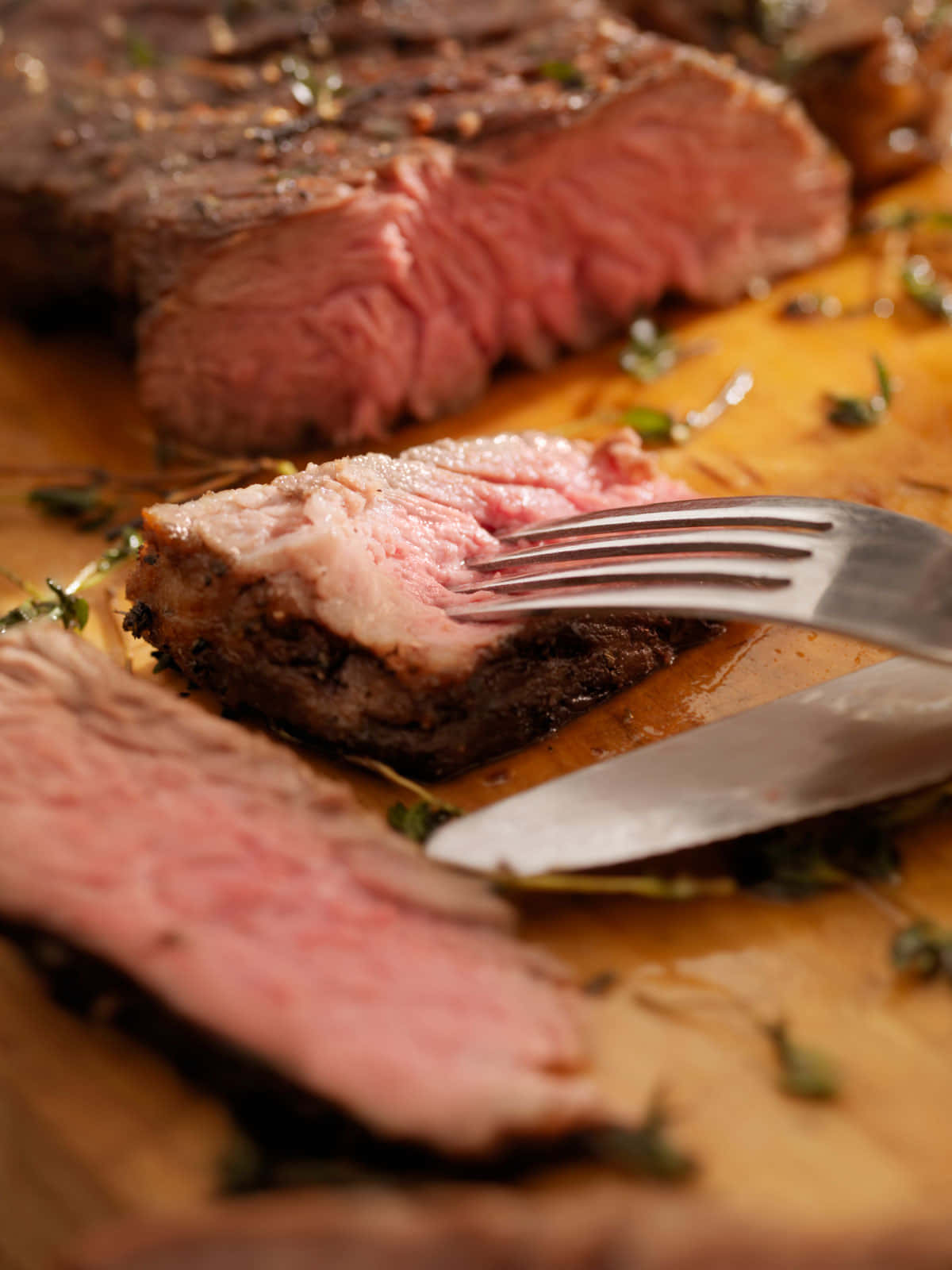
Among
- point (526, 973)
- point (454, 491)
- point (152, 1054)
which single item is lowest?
point (152, 1054)

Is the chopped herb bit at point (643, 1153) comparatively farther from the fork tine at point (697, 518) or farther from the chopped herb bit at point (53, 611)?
the chopped herb bit at point (53, 611)

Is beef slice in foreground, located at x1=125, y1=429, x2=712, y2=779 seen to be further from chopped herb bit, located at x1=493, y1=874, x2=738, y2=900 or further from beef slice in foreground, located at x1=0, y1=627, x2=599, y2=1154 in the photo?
chopped herb bit, located at x1=493, y1=874, x2=738, y2=900

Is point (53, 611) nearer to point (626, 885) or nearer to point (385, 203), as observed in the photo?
point (385, 203)

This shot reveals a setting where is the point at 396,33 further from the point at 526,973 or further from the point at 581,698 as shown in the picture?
the point at 526,973

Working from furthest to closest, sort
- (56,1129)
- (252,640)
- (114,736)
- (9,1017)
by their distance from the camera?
(252,640) → (114,736) → (9,1017) → (56,1129)

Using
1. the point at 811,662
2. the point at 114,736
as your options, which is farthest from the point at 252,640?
the point at 811,662

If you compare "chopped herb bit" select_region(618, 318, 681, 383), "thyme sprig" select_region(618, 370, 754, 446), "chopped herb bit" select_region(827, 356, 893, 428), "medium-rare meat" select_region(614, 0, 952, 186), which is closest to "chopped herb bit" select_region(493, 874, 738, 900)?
"thyme sprig" select_region(618, 370, 754, 446)
